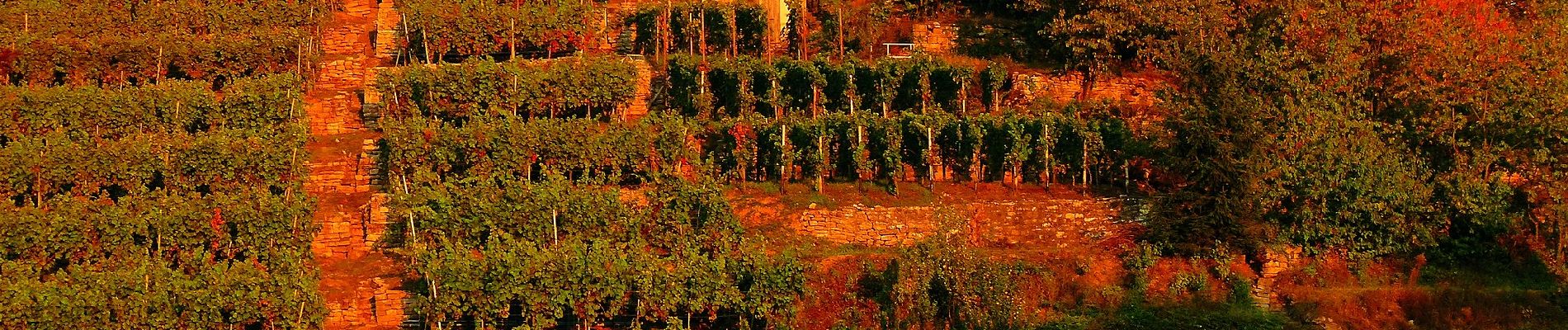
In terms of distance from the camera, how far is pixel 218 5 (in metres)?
39.2

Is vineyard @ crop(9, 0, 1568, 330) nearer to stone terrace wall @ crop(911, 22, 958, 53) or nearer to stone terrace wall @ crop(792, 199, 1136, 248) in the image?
stone terrace wall @ crop(792, 199, 1136, 248)

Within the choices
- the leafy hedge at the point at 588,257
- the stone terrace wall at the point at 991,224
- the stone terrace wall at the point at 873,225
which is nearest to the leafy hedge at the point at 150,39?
the leafy hedge at the point at 588,257

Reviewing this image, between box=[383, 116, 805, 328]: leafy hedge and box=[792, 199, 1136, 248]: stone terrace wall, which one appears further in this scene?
box=[792, 199, 1136, 248]: stone terrace wall

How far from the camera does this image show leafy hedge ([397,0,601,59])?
3638cm

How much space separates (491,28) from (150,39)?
5.71 meters

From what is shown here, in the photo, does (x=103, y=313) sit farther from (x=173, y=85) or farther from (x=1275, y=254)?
(x=1275, y=254)

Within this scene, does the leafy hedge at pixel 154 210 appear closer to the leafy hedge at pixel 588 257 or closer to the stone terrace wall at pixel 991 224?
the leafy hedge at pixel 588 257

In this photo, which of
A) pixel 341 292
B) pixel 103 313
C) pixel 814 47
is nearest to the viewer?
pixel 103 313

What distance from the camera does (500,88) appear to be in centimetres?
3441

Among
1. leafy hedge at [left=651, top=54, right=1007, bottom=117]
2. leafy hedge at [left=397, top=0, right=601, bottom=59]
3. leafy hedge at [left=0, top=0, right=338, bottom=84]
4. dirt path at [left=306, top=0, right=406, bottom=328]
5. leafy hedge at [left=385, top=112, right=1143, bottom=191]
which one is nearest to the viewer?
dirt path at [left=306, top=0, right=406, bottom=328]

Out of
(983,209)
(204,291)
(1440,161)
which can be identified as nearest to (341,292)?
(204,291)

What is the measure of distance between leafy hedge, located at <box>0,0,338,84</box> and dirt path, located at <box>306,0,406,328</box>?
0.66m

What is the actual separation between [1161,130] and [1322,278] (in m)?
3.24

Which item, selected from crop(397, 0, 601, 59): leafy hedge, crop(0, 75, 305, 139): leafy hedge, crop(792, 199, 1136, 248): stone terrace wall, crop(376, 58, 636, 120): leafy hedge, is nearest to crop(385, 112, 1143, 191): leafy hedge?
crop(376, 58, 636, 120): leafy hedge
